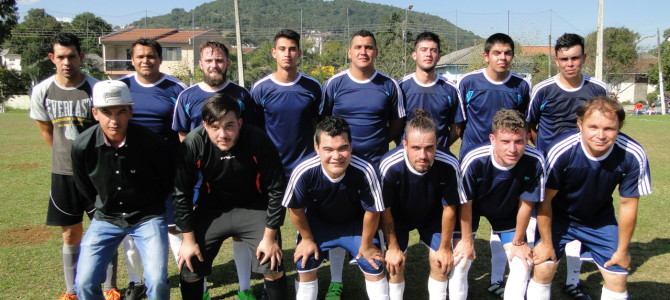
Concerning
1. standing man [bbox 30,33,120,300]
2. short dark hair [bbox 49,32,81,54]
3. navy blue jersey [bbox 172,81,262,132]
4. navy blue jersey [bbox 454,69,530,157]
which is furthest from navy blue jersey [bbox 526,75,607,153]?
short dark hair [bbox 49,32,81,54]

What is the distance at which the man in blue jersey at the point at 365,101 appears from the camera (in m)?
4.94

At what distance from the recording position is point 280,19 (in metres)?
138

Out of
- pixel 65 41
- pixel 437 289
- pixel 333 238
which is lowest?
pixel 437 289

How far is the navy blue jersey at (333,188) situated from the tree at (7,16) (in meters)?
44.0

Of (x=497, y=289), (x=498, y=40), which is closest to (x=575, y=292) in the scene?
(x=497, y=289)

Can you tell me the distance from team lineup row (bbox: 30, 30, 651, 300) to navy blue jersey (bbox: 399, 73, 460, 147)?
89cm

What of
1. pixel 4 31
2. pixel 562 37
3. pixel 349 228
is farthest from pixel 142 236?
pixel 4 31

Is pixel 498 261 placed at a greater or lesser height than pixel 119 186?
lesser

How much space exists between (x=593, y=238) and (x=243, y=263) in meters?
2.99

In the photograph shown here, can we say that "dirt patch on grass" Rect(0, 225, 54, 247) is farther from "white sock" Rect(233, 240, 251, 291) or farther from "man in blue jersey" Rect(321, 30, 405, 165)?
"man in blue jersey" Rect(321, 30, 405, 165)

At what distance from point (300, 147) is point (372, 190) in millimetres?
1298

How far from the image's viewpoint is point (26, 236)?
263 inches

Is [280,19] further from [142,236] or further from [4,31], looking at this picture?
[142,236]

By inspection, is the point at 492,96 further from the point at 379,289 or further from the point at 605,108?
the point at 379,289
